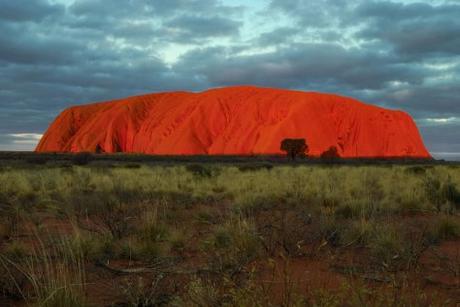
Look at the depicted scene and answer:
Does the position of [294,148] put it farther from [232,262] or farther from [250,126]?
[232,262]

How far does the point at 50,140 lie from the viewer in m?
109

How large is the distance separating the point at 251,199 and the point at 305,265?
5.93 meters

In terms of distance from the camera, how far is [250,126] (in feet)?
280

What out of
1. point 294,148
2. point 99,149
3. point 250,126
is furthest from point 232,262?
point 99,149

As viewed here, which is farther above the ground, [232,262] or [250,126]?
[250,126]

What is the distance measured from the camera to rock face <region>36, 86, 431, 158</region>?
269 ft

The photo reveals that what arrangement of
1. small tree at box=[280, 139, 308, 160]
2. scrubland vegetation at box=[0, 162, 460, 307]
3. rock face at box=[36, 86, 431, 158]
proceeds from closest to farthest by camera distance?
scrubland vegetation at box=[0, 162, 460, 307] < small tree at box=[280, 139, 308, 160] < rock face at box=[36, 86, 431, 158]

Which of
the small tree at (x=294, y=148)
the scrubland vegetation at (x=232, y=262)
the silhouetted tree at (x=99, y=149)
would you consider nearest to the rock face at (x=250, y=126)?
the silhouetted tree at (x=99, y=149)

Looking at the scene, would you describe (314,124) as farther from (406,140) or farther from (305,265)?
(305,265)

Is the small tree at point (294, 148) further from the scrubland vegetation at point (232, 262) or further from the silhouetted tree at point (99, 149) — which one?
the scrubland vegetation at point (232, 262)

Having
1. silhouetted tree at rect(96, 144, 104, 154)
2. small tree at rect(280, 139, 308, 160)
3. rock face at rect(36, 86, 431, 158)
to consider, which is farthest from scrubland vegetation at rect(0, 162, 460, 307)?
silhouetted tree at rect(96, 144, 104, 154)

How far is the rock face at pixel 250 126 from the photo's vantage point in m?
82.0

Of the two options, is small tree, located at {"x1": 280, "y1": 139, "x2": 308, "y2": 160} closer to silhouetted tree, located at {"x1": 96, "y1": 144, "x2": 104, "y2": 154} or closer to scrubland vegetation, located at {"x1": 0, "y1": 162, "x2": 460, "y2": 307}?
silhouetted tree, located at {"x1": 96, "y1": 144, "x2": 104, "y2": 154}

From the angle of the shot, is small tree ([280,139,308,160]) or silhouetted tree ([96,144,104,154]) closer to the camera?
small tree ([280,139,308,160])
